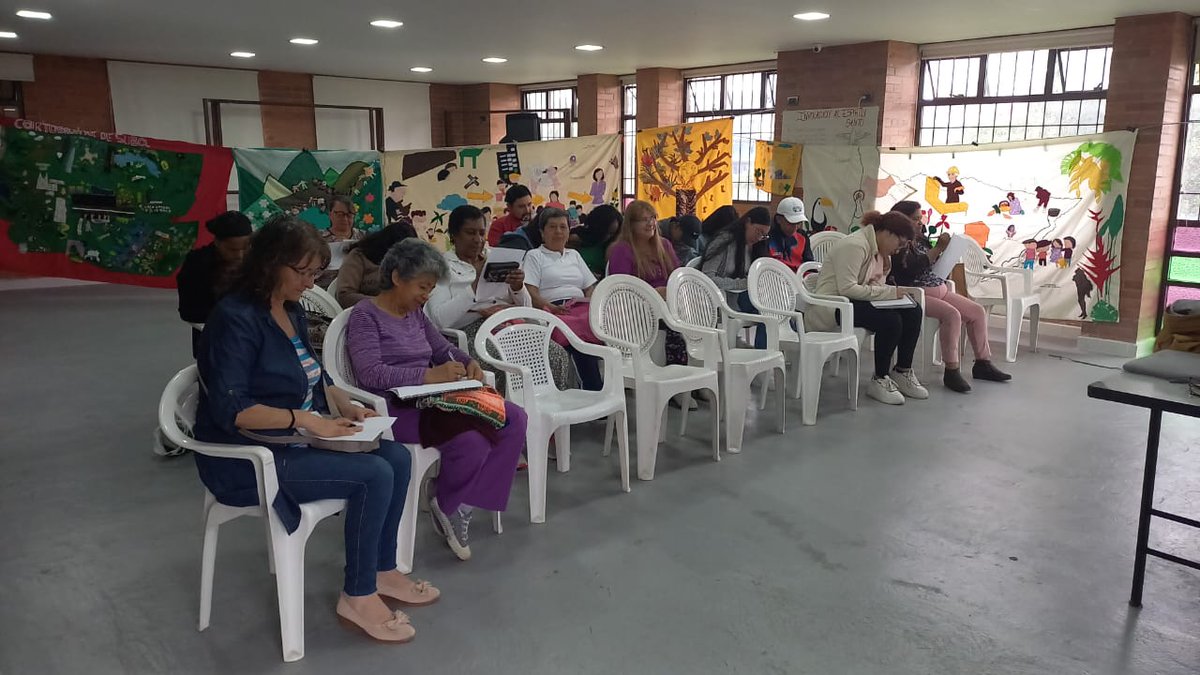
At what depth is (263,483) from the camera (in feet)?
7.26

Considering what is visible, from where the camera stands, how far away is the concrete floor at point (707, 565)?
2.35 metres

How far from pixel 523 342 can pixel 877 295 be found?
2375 millimetres

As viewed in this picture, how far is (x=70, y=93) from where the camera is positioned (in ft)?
32.3

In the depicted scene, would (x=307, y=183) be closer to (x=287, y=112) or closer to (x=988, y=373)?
(x=287, y=112)

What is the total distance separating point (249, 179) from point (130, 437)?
10.5 ft

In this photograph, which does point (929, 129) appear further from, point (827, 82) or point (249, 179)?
point (249, 179)

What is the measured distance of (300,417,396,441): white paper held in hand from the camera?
7.62 feet

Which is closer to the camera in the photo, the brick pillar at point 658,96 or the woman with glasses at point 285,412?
the woman with glasses at point 285,412

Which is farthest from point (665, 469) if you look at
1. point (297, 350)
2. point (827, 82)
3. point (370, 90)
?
point (370, 90)

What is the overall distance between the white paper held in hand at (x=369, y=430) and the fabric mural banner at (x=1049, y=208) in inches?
231

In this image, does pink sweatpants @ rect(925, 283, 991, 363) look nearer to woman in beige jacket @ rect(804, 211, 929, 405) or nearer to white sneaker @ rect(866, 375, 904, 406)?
woman in beige jacket @ rect(804, 211, 929, 405)

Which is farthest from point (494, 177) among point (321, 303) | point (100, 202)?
point (321, 303)

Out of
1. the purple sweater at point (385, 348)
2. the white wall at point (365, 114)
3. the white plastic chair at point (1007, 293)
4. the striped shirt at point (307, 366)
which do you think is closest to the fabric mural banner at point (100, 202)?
the purple sweater at point (385, 348)

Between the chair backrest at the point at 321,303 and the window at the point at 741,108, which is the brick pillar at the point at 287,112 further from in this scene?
the chair backrest at the point at 321,303
